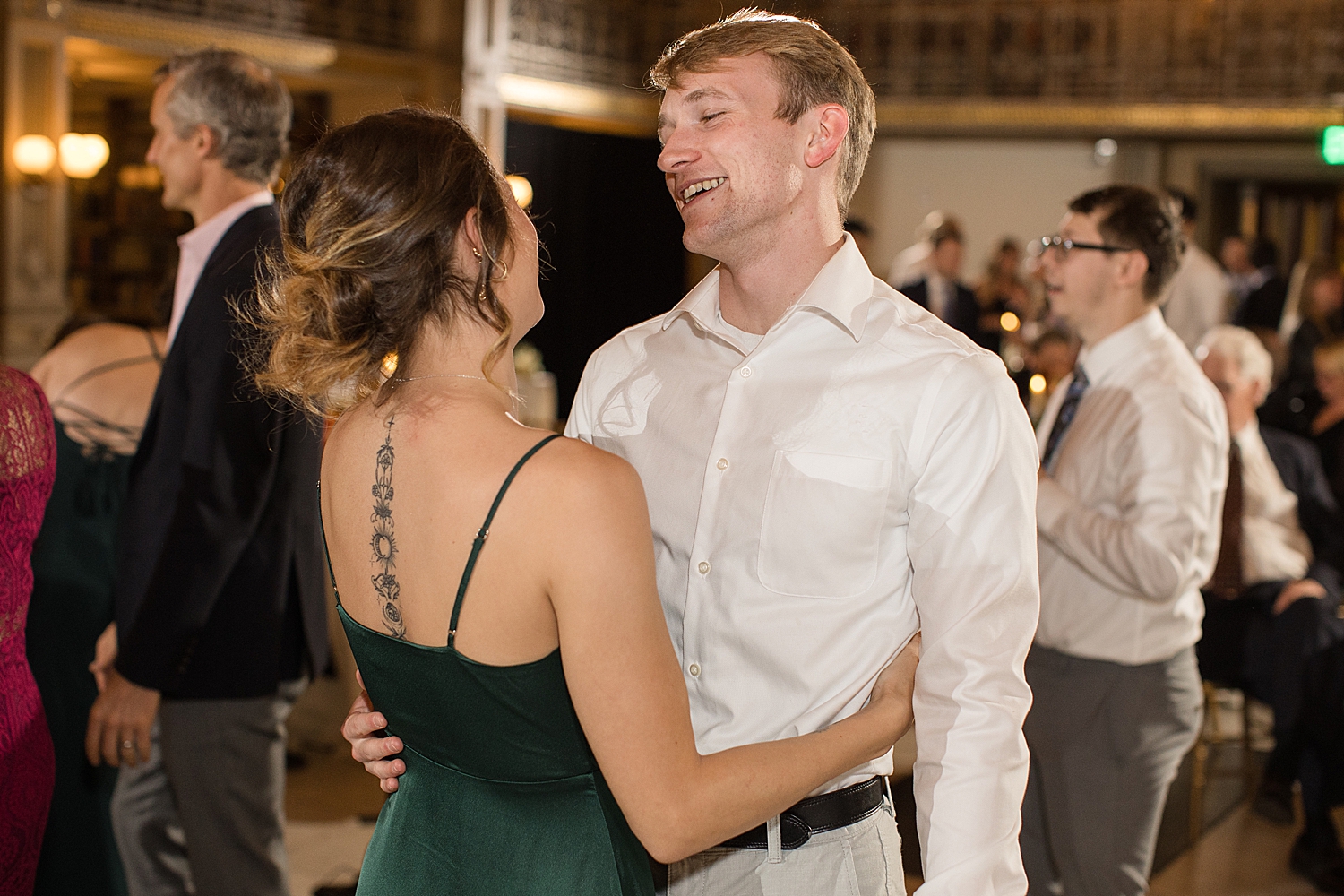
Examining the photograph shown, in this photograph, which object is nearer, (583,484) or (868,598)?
(583,484)

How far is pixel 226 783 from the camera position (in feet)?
8.41

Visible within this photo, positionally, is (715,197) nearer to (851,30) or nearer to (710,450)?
(710,450)

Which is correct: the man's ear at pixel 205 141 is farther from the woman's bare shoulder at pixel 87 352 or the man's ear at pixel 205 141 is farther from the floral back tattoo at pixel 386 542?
the floral back tattoo at pixel 386 542

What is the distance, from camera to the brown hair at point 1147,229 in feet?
9.41

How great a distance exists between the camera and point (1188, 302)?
8.91 m

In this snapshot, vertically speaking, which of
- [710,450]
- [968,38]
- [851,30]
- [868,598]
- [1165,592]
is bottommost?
[1165,592]

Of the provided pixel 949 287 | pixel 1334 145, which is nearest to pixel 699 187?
pixel 949 287

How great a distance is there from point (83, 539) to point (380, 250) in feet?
6.15

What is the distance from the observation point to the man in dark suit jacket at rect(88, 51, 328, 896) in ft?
7.97

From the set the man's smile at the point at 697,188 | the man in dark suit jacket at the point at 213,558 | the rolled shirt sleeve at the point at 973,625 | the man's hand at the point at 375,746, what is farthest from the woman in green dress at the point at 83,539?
the rolled shirt sleeve at the point at 973,625

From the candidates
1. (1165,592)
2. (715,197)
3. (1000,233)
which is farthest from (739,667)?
(1000,233)

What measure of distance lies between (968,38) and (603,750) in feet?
39.8

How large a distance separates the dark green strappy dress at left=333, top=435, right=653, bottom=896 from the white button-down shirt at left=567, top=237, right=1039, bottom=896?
29 centimetres

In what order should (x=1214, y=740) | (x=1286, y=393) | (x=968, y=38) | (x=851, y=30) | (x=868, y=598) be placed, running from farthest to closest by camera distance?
(x=968, y=38)
(x=1286, y=393)
(x=1214, y=740)
(x=851, y=30)
(x=868, y=598)
